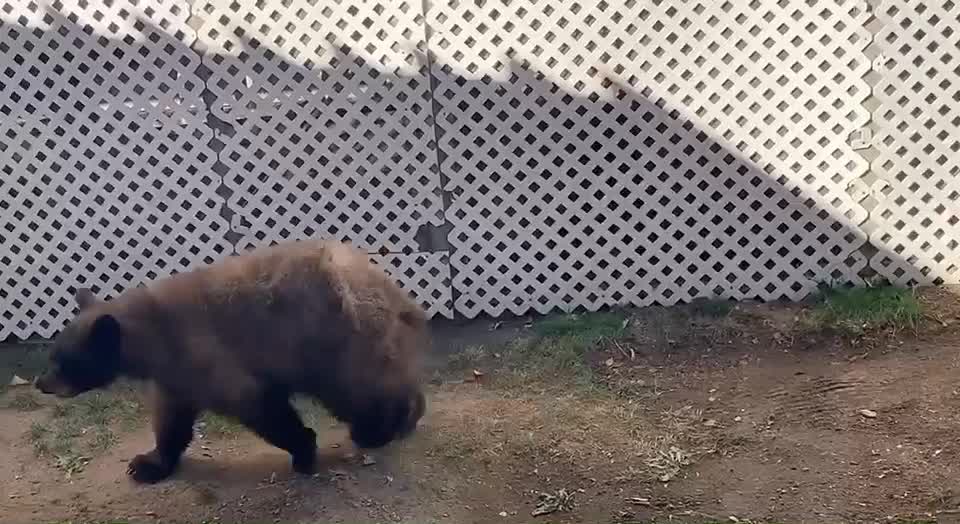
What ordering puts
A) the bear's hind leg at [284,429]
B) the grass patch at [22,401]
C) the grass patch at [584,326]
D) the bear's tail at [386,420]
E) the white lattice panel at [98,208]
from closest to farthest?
the bear's hind leg at [284,429]
the bear's tail at [386,420]
the grass patch at [22,401]
the grass patch at [584,326]
the white lattice panel at [98,208]

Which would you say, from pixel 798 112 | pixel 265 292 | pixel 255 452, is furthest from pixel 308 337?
pixel 798 112

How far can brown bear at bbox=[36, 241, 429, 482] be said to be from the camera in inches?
187

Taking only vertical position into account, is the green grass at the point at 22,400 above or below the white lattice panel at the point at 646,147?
below

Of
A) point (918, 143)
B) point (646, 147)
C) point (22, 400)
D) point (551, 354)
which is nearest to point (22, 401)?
point (22, 400)

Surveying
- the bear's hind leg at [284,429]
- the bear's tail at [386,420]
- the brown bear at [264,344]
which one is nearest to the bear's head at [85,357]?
the brown bear at [264,344]

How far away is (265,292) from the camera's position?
480 centimetres

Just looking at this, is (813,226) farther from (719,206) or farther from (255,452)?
(255,452)

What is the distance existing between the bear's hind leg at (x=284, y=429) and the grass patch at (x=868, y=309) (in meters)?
3.32

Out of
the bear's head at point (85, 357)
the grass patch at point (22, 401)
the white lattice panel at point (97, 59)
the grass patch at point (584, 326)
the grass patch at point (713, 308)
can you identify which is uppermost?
the white lattice panel at point (97, 59)

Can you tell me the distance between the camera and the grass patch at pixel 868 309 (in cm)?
609

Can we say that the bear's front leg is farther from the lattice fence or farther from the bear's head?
the lattice fence

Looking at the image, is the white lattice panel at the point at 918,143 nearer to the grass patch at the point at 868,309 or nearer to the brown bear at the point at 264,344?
the grass patch at the point at 868,309

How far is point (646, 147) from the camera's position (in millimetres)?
6438

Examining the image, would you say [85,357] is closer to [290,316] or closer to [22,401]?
[290,316]
